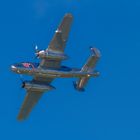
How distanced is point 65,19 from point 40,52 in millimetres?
7480

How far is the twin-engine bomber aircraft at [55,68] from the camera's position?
368ft

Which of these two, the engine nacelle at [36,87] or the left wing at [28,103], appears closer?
the engine nacelle at [36,87]

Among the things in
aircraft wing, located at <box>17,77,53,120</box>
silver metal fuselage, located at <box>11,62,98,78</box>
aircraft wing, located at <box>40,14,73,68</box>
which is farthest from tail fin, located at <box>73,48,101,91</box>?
aircraft wing, located at <box>17,77,53,120</box>

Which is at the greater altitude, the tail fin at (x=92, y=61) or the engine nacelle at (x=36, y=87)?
the tail fin at (x=92, y=61)

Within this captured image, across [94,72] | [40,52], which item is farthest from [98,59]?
[40,52]

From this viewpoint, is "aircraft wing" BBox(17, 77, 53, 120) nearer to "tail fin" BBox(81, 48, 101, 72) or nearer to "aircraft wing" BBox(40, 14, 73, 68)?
"aircraft wing" BBox(40, 14, 73, 68)

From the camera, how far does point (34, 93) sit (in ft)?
408

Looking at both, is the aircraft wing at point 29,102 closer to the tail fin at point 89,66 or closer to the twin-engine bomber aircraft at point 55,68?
the twin-engine bomber aircraft at point 55,68

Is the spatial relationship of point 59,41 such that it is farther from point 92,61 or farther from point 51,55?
point 92,61

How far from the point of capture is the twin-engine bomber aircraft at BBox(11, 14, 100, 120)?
112188 millimetres

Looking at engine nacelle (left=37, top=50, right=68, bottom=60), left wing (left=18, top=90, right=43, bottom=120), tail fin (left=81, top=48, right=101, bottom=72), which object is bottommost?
left wing (left=18, top=90, right=43, bottom=120)

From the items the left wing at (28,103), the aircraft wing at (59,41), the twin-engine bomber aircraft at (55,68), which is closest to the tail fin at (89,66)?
the twin-engine bomber aircraft at (55,68)

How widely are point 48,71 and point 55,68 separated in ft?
4.83

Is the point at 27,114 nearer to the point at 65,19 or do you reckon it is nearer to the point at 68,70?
the point at 68,70
